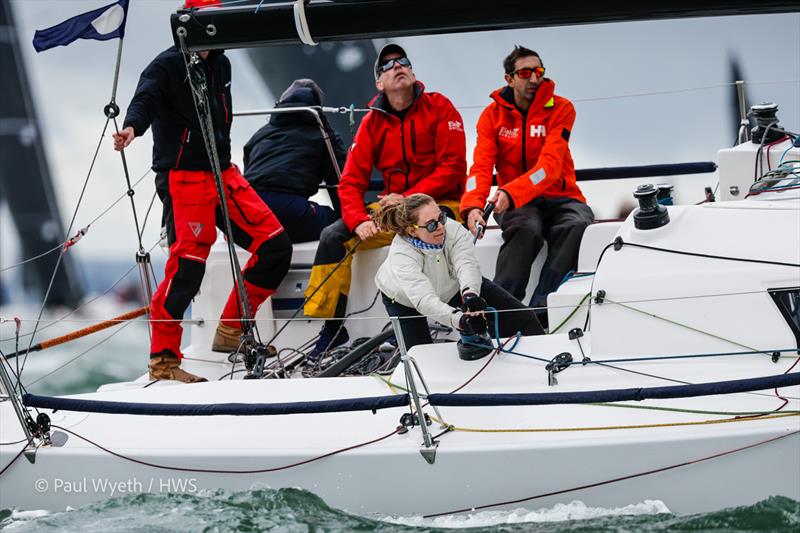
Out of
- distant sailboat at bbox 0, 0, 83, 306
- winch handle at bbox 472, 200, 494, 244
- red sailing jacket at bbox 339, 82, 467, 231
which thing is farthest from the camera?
distant sailboat at bbox 0, 0, 83, 306

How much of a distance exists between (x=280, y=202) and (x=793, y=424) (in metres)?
2.57

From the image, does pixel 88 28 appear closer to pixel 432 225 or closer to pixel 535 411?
pixel 432 225

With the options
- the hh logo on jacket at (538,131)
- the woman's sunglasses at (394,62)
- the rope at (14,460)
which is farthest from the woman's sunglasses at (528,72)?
the rope at (14,460)

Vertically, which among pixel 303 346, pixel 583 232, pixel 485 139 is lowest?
pixel 303 346

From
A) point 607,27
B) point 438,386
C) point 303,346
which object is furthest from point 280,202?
point 607,27

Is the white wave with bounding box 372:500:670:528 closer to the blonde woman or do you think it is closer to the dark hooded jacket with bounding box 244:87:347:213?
the blonde woman

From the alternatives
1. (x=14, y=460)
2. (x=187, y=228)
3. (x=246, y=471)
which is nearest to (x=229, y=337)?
(x=187, y=228)

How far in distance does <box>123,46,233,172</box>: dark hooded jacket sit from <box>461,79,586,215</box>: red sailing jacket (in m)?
0.98

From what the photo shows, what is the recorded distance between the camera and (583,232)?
4340 millimetres

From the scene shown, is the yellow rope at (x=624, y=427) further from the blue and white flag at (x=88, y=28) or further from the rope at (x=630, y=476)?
the blue and white flag at (x=88, y=28)

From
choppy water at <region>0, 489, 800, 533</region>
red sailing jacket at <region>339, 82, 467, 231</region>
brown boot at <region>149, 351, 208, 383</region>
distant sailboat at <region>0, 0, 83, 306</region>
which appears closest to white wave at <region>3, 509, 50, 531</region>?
choppy water at <region>0, 489, 800, 533</region>

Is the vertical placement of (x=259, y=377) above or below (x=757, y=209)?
below

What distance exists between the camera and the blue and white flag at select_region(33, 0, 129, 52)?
3723mm

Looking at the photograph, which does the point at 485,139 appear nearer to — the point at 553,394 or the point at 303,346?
the point at 303,346
